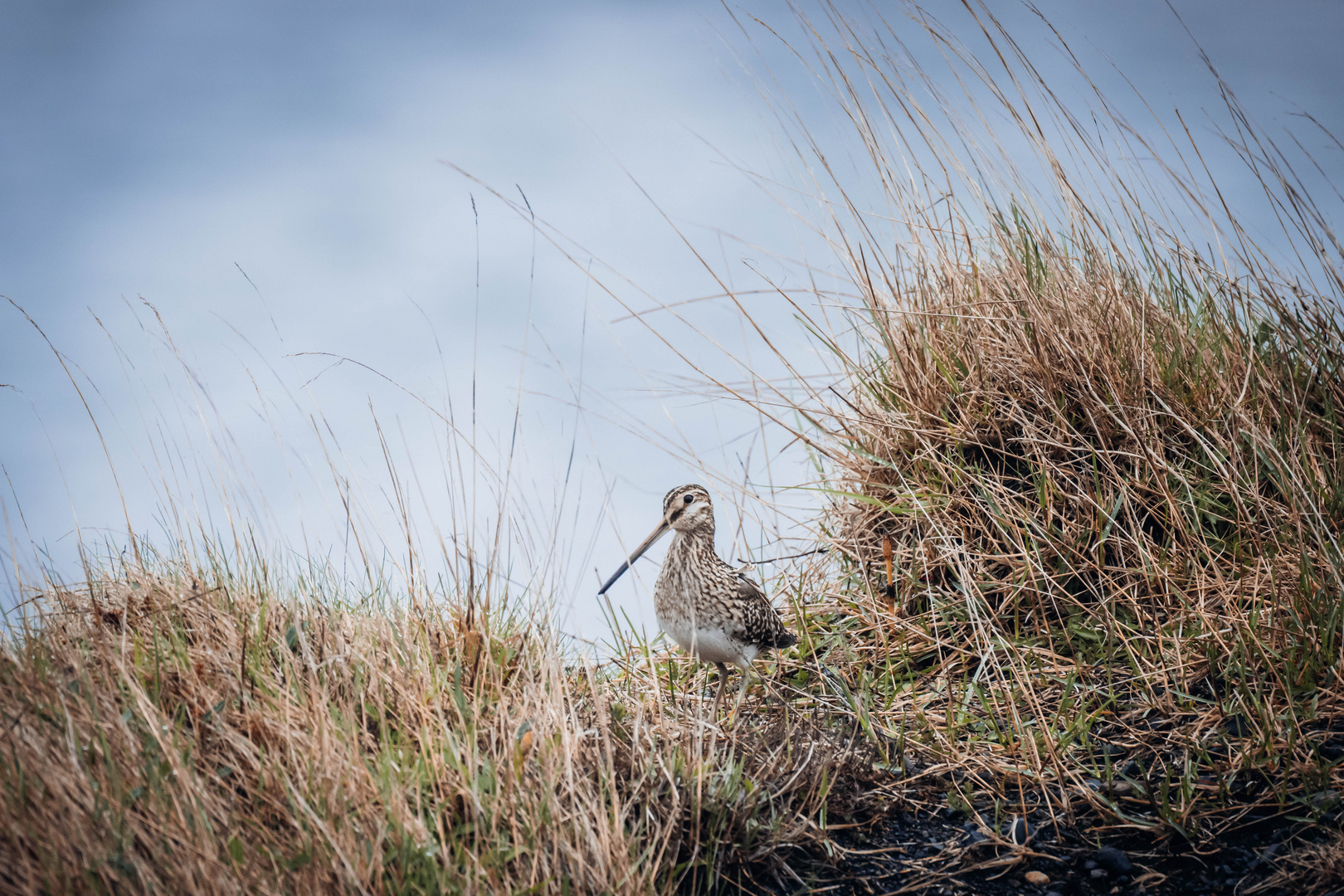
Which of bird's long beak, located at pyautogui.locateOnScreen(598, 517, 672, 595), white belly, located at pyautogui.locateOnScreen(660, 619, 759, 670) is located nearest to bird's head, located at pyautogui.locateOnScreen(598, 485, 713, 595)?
bird's long beak, located at pyautogui.locateOnScreen(598, 517, 672, 595)

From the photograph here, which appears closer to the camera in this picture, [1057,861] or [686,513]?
[1057,861]

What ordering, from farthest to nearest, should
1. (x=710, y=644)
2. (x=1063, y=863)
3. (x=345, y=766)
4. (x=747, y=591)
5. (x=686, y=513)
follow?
1. (x=686, y=513)
2. (x=747, y=591)
3. (x=710, y=644)
4. (x=1063, y=863)
5. (x=345, y=766)

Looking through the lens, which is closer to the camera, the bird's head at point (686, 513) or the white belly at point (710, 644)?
the white belly at point (710, 644)

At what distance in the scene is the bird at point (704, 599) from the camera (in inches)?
152

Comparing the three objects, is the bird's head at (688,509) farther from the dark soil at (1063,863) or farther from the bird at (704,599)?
the dark soil at (1063,863)

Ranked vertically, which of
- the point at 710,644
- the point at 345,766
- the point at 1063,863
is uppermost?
the point at 710,644

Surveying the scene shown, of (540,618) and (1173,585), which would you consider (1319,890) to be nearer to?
(1173,585)

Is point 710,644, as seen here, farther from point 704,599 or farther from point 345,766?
point 345,766

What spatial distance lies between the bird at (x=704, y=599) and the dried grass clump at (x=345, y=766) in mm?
443

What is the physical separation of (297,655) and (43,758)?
3.41 feet

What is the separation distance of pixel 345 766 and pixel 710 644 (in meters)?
1.70

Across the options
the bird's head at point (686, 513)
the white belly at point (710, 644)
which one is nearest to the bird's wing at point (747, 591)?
the white belly at point (710, 644)

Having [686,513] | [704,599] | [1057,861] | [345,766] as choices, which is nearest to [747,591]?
[704,599]

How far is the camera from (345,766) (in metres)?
2.55
